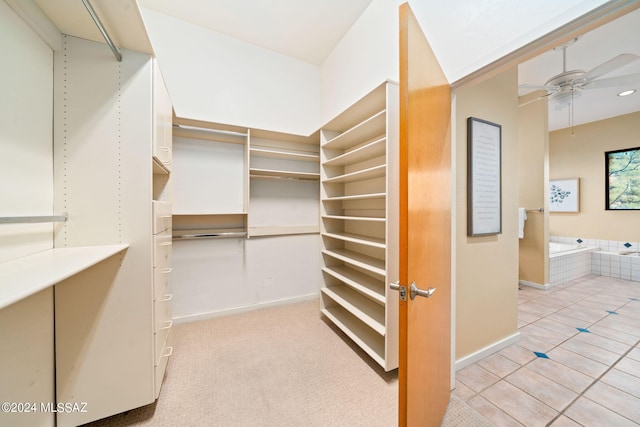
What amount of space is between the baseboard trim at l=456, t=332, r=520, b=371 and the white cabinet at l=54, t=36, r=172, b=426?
213 cm

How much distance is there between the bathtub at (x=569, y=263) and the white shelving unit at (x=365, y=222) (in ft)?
11.0

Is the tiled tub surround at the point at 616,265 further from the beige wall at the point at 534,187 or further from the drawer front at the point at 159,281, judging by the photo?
the drawer front at the point at 159,281

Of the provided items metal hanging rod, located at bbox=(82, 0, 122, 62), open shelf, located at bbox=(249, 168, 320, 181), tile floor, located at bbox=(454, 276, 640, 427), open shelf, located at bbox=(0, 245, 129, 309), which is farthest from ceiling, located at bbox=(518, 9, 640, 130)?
open shelf, located at bbox=(0, 245, 129, 309)

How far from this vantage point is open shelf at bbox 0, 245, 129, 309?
0.64m

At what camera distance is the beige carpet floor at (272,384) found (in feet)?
4.43

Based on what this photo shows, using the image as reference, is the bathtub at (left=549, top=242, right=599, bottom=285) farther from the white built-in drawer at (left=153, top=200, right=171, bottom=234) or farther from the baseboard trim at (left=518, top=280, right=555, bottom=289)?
the white built-in drawer at (left=153, top=200, right=171, bottom=234)

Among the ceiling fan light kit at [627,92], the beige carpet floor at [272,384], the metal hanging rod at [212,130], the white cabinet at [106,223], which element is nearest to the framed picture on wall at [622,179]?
the ceiling fan light kit at [627,92]

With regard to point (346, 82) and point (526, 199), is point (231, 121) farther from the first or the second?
point (526, 199)

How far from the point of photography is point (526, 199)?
11.8 feet

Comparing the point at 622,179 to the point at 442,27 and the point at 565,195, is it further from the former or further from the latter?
the point at 442,27

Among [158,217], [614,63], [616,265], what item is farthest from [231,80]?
[616,265]

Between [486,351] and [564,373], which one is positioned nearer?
[564,373]

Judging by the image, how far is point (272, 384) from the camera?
161 cm

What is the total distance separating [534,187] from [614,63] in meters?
→ 1.90
